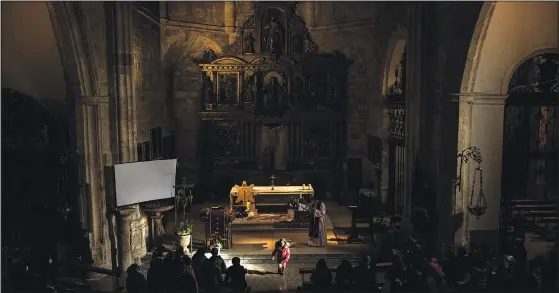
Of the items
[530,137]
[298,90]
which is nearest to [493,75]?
[530,137]

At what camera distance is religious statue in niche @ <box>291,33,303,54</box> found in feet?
65.3

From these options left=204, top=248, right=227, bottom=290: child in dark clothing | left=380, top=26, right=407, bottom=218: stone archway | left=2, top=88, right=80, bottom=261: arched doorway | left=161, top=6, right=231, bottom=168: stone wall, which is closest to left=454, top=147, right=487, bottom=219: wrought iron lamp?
left=380, top=26, right=407, bottom=218: stone archway

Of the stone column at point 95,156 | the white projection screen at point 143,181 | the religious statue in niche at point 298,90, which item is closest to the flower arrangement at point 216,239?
the white projection screen at point 143,181

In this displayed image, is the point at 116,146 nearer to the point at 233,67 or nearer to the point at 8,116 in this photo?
the point at 8,116

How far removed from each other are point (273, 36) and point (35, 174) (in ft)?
32.8

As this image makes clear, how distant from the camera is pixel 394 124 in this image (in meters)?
17.0

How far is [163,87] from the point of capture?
18375 millimetres

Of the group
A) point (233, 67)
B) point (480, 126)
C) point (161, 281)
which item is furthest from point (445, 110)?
point (233, 67)

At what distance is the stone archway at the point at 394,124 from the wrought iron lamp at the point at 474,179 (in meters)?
3.45

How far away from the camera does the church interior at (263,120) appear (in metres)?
11.7

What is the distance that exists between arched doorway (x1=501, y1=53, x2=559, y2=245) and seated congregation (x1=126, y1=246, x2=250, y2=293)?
6.79 meters

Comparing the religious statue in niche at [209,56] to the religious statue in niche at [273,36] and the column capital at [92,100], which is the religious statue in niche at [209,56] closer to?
the religious statue in niche at [273,36]

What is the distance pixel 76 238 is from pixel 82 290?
7.00 ft

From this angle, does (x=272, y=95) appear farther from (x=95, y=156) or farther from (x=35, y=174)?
(x=35, y=174)
